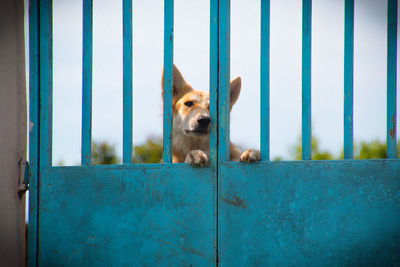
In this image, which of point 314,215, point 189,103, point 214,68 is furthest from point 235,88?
point 314,215

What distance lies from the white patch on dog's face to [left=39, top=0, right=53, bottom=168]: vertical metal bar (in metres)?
1.56

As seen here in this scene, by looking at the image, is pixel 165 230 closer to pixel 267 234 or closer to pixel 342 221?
pixel 267 234

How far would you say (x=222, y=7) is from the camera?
9.18ft

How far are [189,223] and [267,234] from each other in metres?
0.60

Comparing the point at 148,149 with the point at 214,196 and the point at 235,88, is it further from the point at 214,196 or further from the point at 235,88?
the point at 214,196

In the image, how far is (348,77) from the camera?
2.77m

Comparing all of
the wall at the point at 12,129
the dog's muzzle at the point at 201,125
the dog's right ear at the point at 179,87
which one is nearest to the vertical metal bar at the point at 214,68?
the dog's muzzle at the point at 201,125

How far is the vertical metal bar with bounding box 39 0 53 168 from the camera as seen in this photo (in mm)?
2998

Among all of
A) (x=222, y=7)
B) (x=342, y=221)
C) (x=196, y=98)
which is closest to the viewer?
(x=342, y=221)

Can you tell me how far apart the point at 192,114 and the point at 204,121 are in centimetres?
45

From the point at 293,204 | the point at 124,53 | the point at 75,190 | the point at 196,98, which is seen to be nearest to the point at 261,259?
the point at 293,204

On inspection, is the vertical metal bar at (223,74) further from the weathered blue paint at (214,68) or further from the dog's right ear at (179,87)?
the dog's right ear at (179,87)

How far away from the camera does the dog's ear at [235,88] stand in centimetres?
440

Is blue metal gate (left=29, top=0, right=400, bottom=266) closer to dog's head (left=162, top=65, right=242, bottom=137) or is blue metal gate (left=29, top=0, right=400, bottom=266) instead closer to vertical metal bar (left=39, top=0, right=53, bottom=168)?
vertical metal bar (left=39, top=0, right=53, bottom=168)
